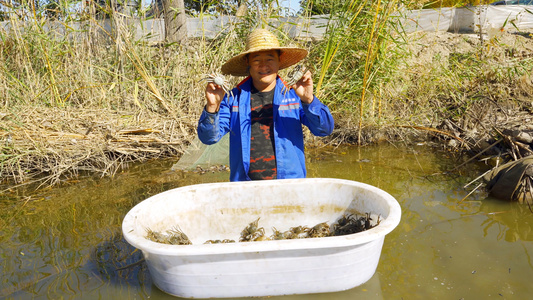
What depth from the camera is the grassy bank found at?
4312 millimetres

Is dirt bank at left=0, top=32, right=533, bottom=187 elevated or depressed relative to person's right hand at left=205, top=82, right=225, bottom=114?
depressed

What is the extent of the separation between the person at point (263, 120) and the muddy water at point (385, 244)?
84cm

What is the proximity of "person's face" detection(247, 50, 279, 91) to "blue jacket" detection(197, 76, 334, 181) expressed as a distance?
0.08 m

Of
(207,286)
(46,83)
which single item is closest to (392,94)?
(207,286)

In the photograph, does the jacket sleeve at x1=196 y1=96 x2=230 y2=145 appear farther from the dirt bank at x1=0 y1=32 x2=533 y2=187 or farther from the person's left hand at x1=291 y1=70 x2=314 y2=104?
the dirt bank at x1=0 y1=32 x2=533 y2=187

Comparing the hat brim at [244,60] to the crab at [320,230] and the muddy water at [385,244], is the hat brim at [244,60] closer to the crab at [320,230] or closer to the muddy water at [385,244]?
the crab at [320,230]

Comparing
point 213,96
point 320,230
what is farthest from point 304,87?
point 320,230

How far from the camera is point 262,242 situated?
182 cm

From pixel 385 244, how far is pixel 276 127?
1.04 m

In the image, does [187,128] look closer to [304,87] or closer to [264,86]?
[264,86]

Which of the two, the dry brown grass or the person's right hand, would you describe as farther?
the dry brown grass

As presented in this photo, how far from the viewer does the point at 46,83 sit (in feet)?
16.6

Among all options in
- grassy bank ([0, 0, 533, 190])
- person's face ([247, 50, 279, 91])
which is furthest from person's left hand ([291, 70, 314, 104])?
grassy bank ([0, 0, 533, 190])

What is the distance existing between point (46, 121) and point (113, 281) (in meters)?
2.85
